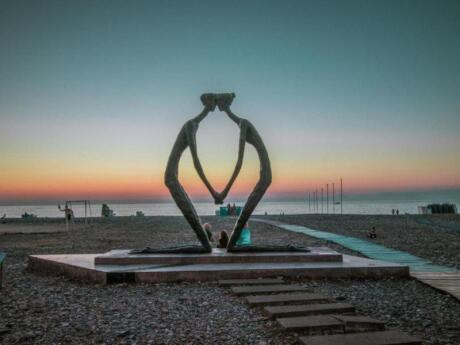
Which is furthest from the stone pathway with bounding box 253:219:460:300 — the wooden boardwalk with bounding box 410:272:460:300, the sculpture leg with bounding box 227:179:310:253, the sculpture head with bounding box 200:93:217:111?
the sculpture head with bounding box 200:93:217:111

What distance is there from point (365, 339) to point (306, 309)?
1.09m

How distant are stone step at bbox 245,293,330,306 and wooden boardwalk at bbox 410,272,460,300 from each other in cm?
213

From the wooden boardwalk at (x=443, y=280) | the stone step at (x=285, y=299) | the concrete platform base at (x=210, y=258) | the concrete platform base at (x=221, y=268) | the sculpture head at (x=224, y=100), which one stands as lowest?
the wooden boardwalk at (x=443, y=280)

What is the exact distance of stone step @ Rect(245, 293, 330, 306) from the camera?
5.89m

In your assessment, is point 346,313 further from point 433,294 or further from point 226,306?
point 433,294

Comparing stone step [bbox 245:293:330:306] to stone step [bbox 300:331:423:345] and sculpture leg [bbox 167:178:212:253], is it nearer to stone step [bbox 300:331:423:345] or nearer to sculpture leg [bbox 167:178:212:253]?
stone step [bbox 300:331:423:345]

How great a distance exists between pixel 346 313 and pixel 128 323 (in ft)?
8.80

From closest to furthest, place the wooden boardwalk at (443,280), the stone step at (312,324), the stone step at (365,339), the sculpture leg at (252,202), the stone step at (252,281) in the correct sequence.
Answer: the stone step at (365,339) < the stone step at (312,324) < the wooden boardwalk at (443,280) < the stone step at (252,281) < the sculpture leg at (252,202)

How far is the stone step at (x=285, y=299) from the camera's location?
5887mm

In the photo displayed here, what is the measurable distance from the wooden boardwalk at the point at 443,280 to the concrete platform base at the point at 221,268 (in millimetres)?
376

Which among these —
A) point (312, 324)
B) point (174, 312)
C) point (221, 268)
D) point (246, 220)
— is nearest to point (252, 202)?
point (246, 220)

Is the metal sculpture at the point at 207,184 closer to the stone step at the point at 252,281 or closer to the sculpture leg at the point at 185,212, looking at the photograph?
the sculpture leg at the point at 185,212

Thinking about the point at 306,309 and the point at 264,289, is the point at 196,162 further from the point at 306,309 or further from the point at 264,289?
the point at 306,309

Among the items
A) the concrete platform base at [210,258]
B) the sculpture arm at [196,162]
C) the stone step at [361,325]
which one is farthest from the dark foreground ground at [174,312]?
the sculpture arm at [196,162]
